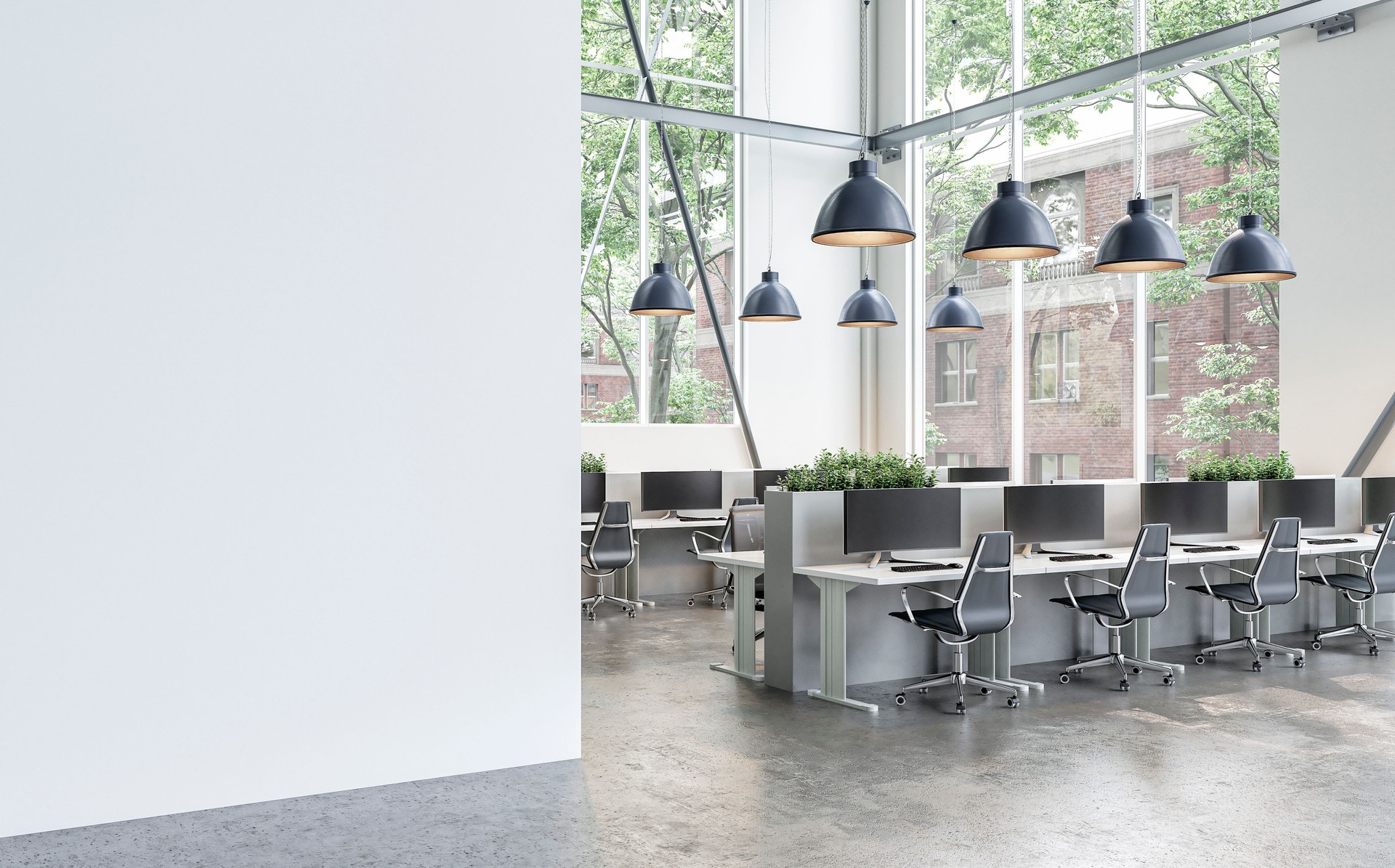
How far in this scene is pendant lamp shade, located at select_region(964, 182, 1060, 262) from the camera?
19.6 feet

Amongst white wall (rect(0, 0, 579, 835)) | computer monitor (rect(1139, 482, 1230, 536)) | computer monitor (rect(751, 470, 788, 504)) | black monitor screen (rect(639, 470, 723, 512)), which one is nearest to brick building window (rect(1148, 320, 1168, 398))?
computer monitor (rect(1139, 482, 1230, 536))

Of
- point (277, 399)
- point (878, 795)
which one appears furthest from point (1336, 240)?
point (277, 399)

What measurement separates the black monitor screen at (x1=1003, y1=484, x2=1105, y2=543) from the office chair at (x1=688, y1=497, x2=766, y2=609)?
1.87 meters

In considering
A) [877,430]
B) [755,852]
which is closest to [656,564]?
[877,430]

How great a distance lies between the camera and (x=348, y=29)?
15.3 feet

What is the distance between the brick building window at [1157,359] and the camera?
1057cm

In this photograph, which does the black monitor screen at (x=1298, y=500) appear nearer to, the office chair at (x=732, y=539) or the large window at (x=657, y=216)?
the office chair at (x=732, y=539)

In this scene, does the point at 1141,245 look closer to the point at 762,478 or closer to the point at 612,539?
the point at 612,539

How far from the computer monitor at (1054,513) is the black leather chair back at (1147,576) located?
532mm

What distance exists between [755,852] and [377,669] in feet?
6.01

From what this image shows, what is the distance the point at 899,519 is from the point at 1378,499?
4394 millimetres

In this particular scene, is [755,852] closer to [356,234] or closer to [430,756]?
[430,756]

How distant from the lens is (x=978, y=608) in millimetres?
5879

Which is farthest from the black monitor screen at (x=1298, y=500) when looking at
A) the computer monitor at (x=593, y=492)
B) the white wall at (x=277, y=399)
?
the white wall at (x=277, y=399)
